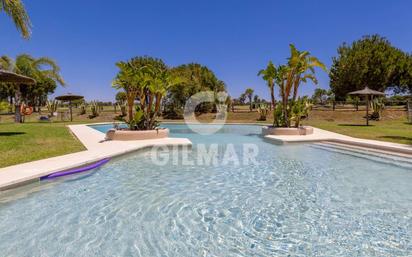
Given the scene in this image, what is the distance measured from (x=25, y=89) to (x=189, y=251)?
48797 mm

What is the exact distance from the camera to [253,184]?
555cm

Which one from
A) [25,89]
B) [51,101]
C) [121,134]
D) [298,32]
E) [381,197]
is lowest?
[381,197]

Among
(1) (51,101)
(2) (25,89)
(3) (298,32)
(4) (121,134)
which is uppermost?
(3) (298,32)

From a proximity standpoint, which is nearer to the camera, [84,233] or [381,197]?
[84,233]

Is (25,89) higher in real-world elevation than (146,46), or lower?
lower

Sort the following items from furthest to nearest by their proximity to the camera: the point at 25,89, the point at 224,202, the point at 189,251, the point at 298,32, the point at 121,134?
the point at 25,89
the point at 298,32
the point at 121,134
the point at 224,202
the point at 189,251

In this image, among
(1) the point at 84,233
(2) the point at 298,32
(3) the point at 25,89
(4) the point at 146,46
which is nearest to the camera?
(1) the point at 84,233

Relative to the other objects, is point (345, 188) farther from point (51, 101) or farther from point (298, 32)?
point (51, 101)

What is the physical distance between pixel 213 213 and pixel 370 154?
7037 millimetres

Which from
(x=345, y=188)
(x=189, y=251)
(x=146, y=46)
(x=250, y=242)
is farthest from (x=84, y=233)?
(x=146, y=46)

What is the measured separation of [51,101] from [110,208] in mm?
29823

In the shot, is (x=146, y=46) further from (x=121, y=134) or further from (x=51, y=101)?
(x=121, y=134)

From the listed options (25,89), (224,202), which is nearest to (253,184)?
(224,202)

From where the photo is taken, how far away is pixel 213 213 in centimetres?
402
